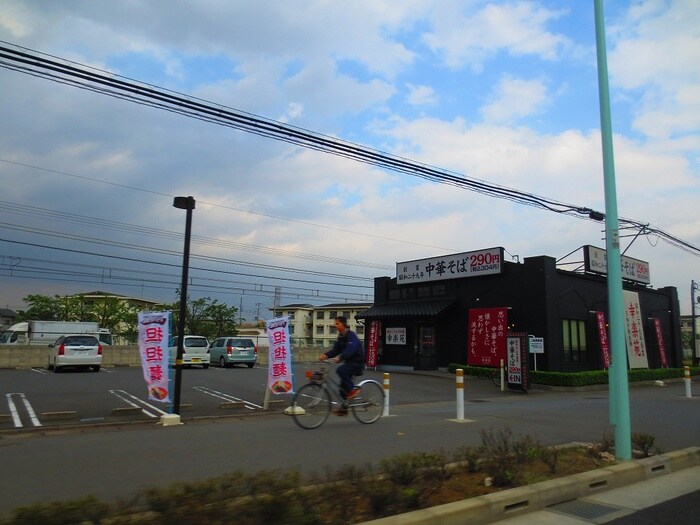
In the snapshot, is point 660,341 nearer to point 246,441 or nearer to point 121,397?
point 121,397

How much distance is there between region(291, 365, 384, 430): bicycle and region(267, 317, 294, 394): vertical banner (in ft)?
6.76

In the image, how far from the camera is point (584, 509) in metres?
5.34

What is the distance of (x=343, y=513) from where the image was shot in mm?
4492

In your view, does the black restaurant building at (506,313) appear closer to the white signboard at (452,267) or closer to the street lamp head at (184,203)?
the white signboard at (452,267)

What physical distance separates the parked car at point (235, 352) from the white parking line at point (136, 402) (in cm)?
1255

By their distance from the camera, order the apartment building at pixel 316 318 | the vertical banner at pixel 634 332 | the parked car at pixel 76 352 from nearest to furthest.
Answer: the parked car at pixel 76 352 < the vertical banner at pixel 634 332 < the apartment building at pixel 316 318

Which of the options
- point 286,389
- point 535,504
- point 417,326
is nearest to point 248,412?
point 286,389

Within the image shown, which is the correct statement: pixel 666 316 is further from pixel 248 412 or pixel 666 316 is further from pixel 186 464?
pixel 186 464

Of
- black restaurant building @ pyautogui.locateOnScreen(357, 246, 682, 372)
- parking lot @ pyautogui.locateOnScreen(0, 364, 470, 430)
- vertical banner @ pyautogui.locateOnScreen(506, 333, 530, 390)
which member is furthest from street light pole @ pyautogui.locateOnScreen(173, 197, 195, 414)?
black restaurant building @ pyautogui.locateOnScreen(357, 246, 682, 372)

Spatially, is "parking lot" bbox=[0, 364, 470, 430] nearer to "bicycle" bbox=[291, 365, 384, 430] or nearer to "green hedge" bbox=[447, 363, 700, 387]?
"green hedge" bbox=[447, 363, 700, 387]

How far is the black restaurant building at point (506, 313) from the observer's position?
74.5 ft

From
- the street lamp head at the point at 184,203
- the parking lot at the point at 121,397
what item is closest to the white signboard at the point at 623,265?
the parking lot at the point at 121,397

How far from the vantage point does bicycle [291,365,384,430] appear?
30.8ft

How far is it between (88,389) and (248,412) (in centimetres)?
656
